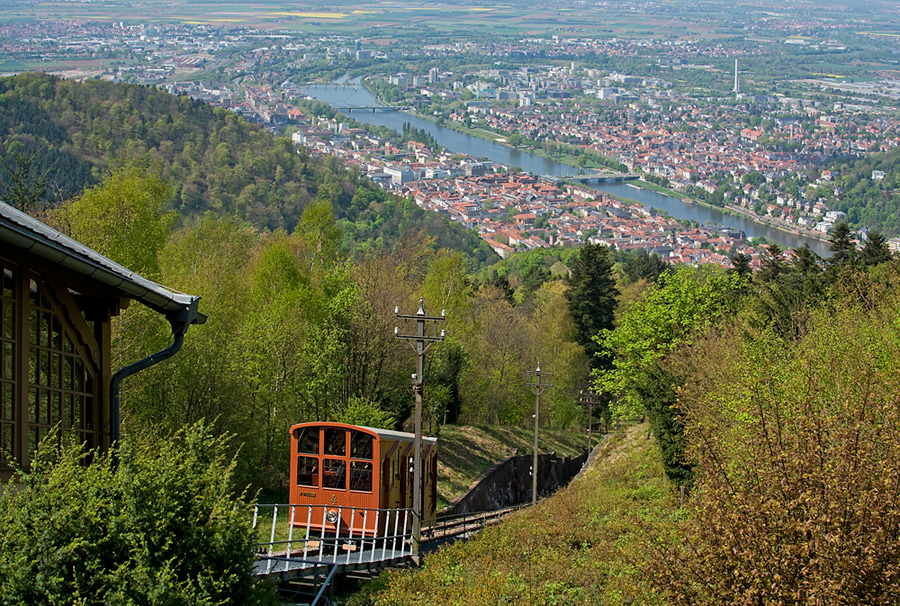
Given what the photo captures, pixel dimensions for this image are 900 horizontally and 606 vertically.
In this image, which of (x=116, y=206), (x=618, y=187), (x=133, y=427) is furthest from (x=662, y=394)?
(x=618, y=187)

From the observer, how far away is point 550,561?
1298 cm

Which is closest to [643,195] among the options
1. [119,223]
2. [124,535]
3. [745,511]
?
[119,223]

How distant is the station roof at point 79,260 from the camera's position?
247 inches

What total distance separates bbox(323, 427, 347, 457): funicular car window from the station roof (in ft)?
22.5

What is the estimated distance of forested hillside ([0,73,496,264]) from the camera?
220ft

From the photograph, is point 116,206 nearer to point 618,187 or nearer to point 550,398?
point 550,398

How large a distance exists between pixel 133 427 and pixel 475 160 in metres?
157

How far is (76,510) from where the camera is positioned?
5926mm

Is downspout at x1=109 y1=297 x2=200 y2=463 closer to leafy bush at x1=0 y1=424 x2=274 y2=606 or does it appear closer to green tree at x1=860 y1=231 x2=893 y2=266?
leafy bush at x1=0 y1=424 x2=274 y2=606

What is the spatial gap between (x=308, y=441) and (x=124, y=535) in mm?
8786

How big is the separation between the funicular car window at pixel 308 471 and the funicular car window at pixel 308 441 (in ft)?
0.41

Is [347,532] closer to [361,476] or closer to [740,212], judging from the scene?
[361,476]

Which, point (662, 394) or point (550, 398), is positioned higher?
point (662, 394)

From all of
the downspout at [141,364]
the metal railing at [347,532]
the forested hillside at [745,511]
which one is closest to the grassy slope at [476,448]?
the forested hillside at [745,511]
